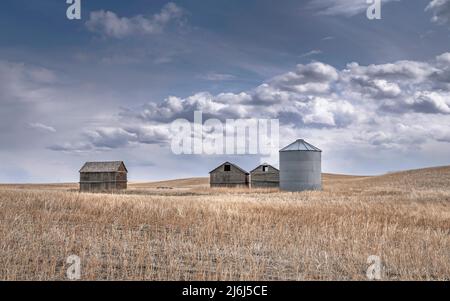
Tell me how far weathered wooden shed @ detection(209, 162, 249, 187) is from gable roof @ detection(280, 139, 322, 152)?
65.2ft

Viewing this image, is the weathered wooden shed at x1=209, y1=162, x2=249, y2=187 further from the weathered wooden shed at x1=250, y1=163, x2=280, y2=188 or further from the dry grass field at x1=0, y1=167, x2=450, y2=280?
the dry grass field at x1=0, y1=167, x2=450, y2=280

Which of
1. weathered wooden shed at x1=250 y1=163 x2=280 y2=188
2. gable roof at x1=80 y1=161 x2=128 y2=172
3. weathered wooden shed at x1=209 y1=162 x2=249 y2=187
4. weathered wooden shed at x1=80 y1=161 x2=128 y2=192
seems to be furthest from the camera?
weathered wooden shed at x1=250 y1=163 x2=280 y2=188

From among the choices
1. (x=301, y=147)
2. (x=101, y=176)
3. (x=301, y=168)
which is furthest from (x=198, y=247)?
(x=101, y=176)

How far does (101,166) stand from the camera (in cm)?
6072

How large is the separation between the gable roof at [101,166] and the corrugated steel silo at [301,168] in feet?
88.4

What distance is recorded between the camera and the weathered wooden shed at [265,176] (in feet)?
214

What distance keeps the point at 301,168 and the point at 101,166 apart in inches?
1225

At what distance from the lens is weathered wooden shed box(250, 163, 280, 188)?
214ft

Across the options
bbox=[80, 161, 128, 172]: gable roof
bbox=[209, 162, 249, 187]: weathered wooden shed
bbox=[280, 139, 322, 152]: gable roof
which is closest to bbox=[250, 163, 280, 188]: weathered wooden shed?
bbox=[209, 162, 249, 187]: weathered wooden shed
